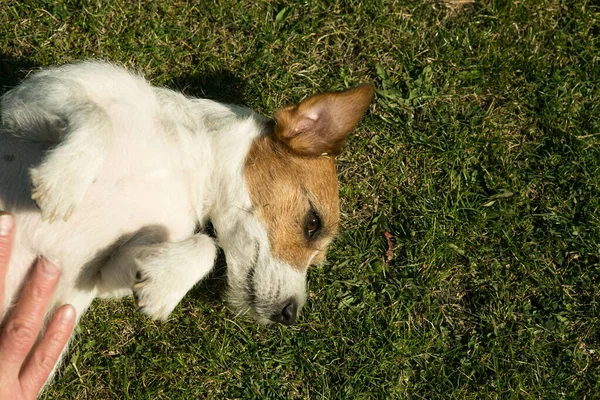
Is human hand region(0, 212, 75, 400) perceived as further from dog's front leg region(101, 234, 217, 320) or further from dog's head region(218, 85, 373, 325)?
dog's head region(218, 85, 373, 325)

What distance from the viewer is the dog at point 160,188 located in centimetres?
313

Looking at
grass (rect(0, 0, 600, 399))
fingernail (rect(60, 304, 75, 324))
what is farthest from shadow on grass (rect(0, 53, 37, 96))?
fingernail (rect(60, 304, 75, 324))

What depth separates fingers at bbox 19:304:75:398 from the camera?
3336 mm

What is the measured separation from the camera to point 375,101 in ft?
16.5

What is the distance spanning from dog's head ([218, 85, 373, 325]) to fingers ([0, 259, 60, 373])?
1.07m

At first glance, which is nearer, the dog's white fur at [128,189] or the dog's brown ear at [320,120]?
the dog's white fur at [128,189]

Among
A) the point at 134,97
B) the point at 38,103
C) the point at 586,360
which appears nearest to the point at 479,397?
the point at 586,360

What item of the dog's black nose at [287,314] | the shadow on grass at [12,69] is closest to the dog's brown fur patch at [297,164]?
the dog's black nose at [287,314]

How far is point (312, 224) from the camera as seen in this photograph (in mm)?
3754

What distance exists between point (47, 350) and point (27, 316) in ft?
0.97

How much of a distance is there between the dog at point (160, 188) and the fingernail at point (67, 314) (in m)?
0.08

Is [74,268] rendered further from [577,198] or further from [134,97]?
[577,198]

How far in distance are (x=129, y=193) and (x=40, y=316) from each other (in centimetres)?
87

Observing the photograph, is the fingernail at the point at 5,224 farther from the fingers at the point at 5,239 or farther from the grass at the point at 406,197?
the grass at the point at 406,197
